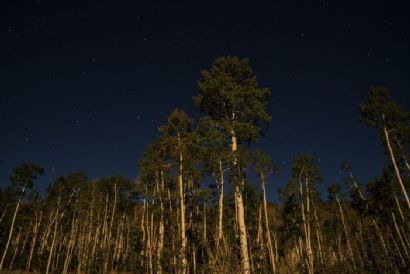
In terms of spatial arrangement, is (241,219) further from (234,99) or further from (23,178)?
(23,178)

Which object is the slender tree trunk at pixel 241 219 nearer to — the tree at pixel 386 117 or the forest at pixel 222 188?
the forest at pixel 222 188

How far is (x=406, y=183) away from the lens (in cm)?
2258

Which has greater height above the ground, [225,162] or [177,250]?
[225,162]

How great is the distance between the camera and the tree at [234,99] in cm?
1462

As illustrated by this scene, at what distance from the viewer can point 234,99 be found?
50.1 ft

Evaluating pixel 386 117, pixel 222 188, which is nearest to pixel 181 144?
pixel 222 188

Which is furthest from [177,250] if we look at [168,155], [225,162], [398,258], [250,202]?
[398,258]

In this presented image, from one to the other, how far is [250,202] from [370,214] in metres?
12.8

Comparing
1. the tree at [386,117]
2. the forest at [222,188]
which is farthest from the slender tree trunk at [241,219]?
the tree at [386,117]

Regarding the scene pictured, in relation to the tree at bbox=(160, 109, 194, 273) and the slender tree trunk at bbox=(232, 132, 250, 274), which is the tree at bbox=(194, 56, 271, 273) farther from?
the tree at bbox=(160, 109, 194, 273)

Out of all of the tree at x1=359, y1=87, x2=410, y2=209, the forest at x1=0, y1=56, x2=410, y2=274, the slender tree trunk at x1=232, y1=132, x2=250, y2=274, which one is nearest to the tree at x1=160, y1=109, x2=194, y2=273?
the forest at x1=0, y1=56, x2=410, y2=274

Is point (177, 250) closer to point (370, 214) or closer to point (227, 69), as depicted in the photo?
point (227, 69)

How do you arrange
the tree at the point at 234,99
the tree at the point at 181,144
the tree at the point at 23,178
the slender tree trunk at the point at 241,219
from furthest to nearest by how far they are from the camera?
the tree at the point at 23,178 → the tree at the point at 181,144 → the tree at the point at 234,99 → the slender tree trunk at the point at 241,219

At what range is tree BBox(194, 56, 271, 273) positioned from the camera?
Result: 14617 millimetres
